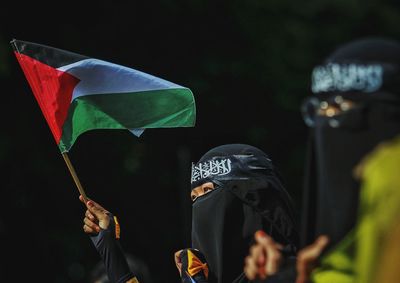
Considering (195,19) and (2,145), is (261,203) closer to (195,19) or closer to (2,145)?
(2,145)

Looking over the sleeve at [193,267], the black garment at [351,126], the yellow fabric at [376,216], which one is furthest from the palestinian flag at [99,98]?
the yellow fabric at [376,216]

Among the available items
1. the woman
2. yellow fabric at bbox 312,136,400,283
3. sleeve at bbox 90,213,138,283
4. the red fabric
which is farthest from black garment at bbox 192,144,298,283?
yellow fabric at bbox 312,136,400,283

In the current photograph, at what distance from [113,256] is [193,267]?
0.36 meters

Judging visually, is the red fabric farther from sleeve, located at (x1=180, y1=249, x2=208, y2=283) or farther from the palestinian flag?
sleeve, located at (x1=180, y1=249, x2=208, y2=283)

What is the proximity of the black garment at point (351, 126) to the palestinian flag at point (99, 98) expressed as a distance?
2108 mm

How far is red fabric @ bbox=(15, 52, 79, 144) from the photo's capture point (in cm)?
546

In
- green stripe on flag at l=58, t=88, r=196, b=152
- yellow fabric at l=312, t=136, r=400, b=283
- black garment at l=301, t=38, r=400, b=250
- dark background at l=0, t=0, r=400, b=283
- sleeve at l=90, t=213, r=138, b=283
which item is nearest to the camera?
yellow fabric at l=312, t=136, r=400, b=283

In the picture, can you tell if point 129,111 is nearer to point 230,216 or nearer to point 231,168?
point 231,168

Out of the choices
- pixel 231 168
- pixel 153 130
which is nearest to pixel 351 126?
pixel 231 168

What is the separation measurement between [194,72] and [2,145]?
86.9 inches

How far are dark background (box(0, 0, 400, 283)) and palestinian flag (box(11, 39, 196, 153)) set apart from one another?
21.9ft

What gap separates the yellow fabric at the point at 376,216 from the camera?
3.01 m

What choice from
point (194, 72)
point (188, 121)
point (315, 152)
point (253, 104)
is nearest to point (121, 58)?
point (194, 72)

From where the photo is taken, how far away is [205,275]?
4918mm
